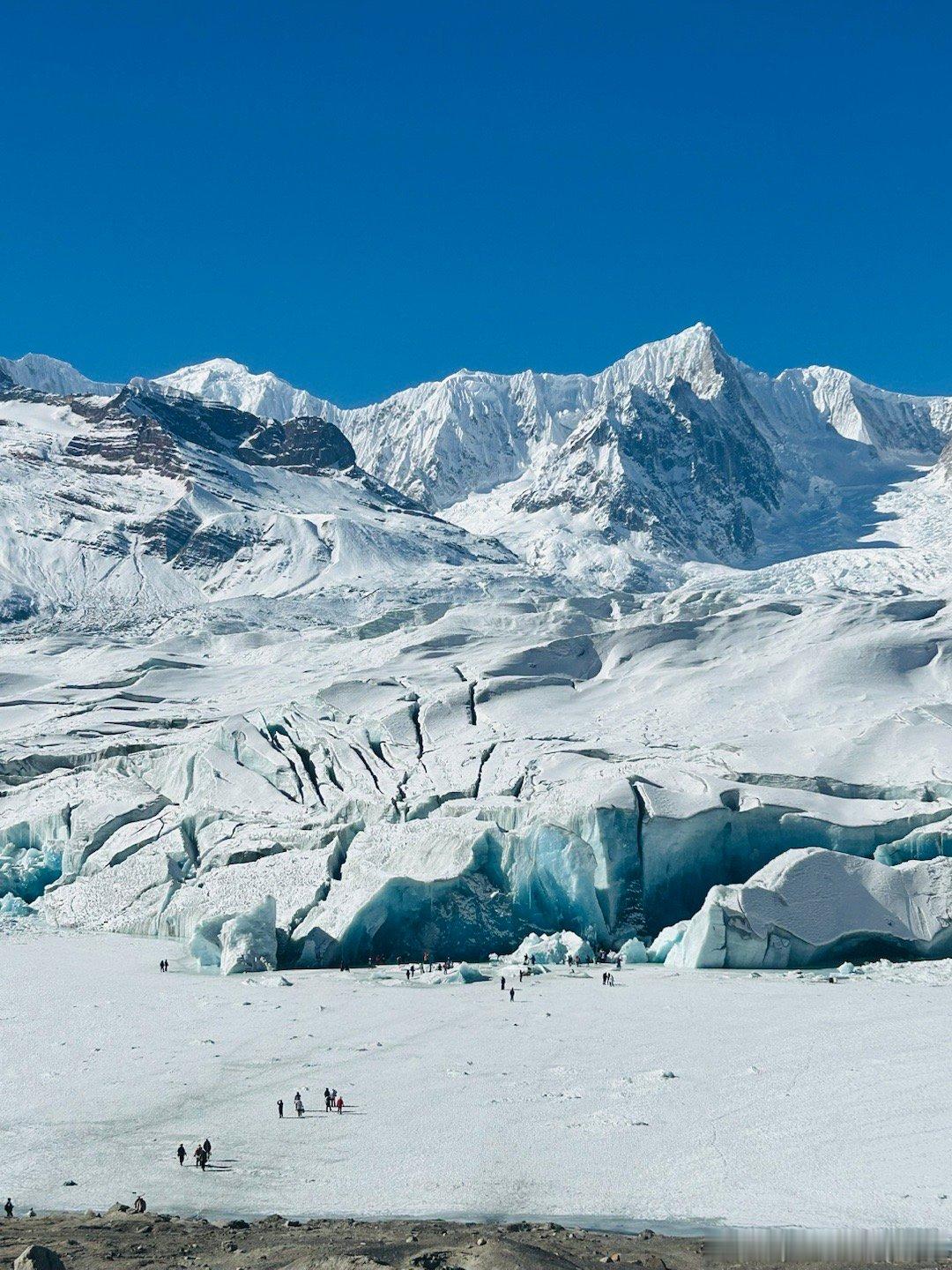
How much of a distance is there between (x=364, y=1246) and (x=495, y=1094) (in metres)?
9.05

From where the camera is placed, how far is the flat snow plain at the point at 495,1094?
2028 centimetres

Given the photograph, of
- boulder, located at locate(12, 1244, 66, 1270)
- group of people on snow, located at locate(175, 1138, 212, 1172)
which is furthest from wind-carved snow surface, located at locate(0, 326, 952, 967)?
boulder, located at locate(12, 1244, 66, 1270)

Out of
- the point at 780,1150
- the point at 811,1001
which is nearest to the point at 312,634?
the point at 811,1001

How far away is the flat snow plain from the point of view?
20.3 m

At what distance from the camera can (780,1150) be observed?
21656 millimetres

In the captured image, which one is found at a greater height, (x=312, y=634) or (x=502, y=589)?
(x=502, y=589)

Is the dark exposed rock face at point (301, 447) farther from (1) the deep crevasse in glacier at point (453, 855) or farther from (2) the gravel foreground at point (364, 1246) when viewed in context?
(2) the gravel foreground at point (364, 1246)

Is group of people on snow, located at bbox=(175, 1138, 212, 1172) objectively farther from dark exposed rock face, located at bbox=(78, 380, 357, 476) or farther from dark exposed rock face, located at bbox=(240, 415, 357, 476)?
dark exposed rock face, located at bbox=(240, 415, 357, 476)

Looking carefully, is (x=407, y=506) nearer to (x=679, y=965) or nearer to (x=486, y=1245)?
(x=679, y=965)

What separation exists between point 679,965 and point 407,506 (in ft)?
479

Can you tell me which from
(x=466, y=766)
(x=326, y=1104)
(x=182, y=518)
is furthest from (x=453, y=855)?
(x=182, y=518)

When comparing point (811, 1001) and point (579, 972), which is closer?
point (811, 1001)

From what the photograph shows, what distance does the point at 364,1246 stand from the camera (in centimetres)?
1641

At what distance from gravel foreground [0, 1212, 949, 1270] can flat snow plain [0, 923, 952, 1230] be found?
37.5 inches
